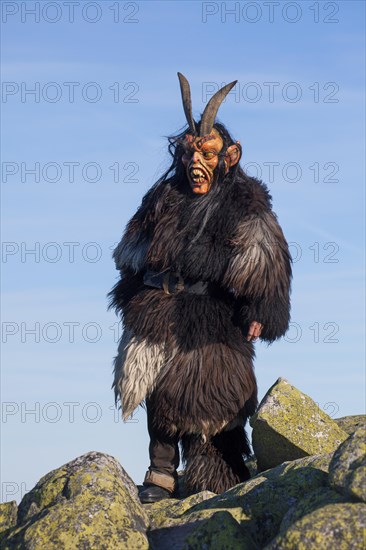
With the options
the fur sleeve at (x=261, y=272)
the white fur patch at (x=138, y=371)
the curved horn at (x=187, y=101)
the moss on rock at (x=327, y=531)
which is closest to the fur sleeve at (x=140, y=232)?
the curved horn at (x=187, y=101)

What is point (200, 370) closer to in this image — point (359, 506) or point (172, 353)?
point (172, 353)

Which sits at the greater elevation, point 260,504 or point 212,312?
point 212,312

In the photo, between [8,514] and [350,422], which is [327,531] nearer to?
[8,514]

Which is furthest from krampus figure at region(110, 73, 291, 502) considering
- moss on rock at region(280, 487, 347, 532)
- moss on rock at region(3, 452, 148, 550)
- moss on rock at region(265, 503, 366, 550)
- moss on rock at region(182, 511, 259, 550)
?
moss on rock at region(265, 503, 366, 550)

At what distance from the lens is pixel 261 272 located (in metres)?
8.50

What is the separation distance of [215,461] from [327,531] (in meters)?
3.52

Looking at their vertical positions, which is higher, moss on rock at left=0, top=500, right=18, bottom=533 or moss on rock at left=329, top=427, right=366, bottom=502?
moss on rock at left=329, top=427, right=366, bottom=502

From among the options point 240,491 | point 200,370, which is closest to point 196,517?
point 240,491

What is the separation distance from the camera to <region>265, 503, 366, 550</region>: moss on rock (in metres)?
5.27

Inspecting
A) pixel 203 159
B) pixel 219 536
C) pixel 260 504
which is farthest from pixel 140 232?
pixel 219 536

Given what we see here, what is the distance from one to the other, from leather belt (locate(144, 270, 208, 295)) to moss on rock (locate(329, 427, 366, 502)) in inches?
115

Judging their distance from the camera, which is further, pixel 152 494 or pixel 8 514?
pixel 152 494

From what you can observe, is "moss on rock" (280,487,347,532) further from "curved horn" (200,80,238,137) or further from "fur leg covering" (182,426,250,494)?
"curved horn" (200,80,238,137)

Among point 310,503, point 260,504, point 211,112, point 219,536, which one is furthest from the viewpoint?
point 211,112
